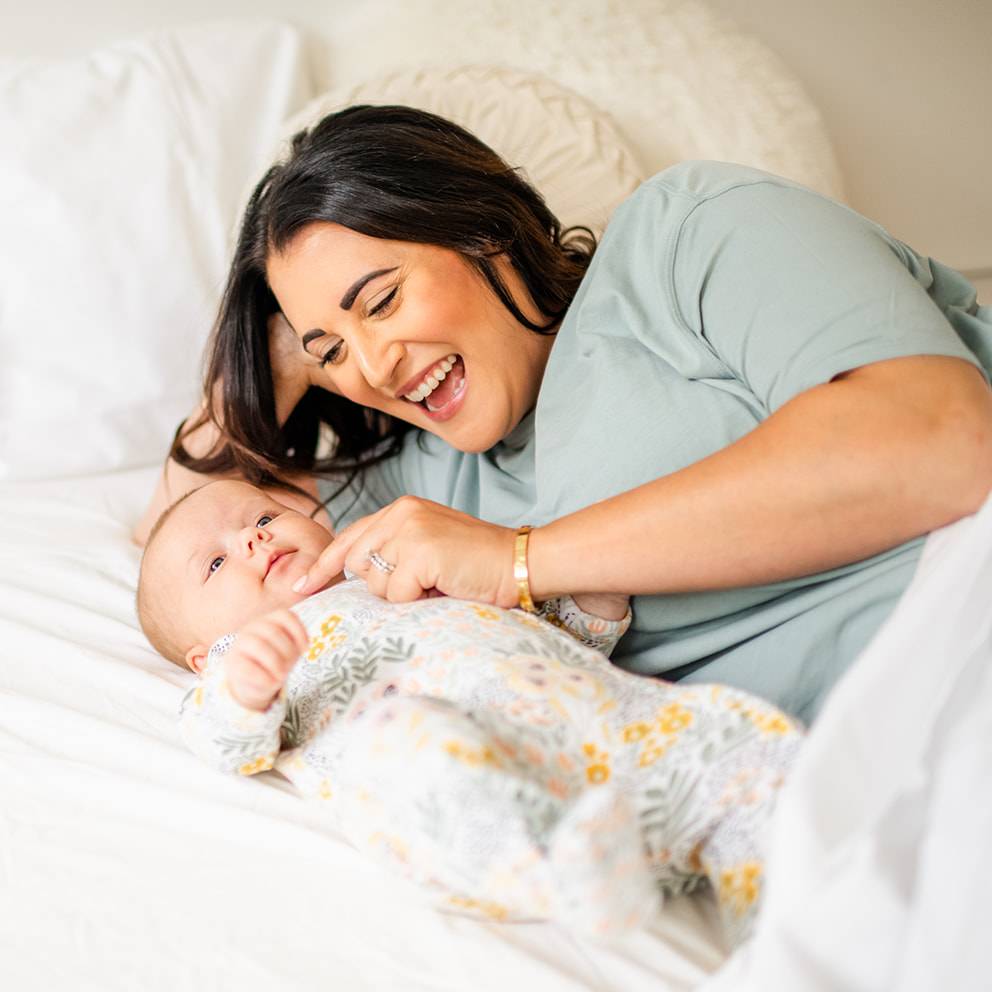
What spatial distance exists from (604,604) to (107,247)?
45.8 inches

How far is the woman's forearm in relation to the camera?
865 mm

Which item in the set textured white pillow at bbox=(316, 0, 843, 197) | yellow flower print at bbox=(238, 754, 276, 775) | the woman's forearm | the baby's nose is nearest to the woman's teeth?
the baby's nose

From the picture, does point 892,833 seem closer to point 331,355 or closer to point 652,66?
point 331,355

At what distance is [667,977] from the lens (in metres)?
0.74

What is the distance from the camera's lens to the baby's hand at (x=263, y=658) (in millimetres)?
920

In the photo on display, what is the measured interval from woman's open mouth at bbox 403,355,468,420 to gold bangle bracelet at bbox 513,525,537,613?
283 mm

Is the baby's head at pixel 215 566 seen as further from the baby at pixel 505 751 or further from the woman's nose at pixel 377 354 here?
the woman's nose at pixel 377 354

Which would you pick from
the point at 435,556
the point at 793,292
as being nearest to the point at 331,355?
the point at 435,556

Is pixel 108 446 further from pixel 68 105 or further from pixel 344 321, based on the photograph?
pixel 344 321

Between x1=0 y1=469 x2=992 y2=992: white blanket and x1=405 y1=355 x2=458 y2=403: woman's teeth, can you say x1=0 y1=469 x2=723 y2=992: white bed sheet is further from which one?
x1=405 y1=355 x2=458 y2=403: woman's teeth

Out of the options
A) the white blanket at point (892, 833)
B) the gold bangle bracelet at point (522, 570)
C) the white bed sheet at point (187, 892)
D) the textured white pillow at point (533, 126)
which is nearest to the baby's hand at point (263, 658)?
the white bed sheet at point (187, 892)

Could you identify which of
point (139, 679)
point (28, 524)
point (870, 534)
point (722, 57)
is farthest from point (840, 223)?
point (28, 524)

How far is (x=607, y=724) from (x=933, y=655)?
26 centimetres

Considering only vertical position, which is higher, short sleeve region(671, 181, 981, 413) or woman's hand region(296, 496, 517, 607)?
short sleeve region(671, 181, 981, 413)
